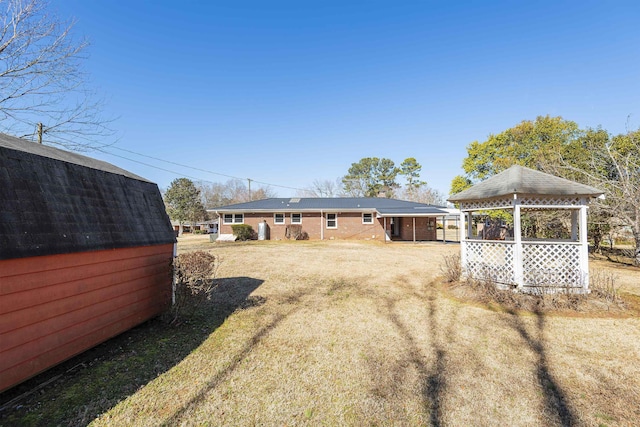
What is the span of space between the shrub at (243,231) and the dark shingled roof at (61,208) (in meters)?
17.3

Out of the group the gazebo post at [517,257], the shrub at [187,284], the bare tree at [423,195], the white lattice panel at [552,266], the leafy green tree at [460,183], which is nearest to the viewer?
the shrub at [187,284]

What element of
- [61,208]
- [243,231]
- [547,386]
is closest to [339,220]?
[243,231]

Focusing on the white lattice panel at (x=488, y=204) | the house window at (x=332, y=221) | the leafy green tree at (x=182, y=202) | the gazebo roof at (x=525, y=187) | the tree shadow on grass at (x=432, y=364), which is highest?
the leafy green tree at (x=182, y=202)

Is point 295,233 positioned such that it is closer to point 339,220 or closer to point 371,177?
point 339,220

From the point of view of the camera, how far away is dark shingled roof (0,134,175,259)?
3.30 meters

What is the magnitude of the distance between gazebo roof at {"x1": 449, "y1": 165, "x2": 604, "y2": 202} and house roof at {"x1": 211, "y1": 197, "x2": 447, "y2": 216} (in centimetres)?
1268

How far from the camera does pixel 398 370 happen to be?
397cm

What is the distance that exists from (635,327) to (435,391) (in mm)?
5064

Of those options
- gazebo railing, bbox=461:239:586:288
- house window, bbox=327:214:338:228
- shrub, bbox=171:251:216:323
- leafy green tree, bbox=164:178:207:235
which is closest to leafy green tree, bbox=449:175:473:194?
house window, bbox=327:214:338:228

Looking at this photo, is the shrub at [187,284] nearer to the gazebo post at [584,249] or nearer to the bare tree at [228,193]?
the gazebo post at [584,249]

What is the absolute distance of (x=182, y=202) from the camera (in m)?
43.0

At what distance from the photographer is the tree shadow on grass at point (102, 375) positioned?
9.89 ft

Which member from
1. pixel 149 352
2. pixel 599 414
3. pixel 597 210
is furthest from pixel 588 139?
pixel 149 352

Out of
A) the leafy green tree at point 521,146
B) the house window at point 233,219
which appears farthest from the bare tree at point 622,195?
the house window at point 233,219
